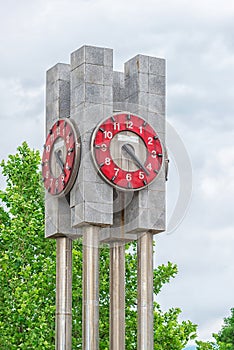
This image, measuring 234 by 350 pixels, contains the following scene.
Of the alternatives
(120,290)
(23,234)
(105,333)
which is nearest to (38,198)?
(23,234)

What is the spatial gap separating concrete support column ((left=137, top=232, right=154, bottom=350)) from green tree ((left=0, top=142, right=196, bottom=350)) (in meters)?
6.71

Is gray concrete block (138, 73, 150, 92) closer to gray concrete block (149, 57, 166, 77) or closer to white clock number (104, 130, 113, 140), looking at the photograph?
gray concrete block (149, 57, 166, 77)

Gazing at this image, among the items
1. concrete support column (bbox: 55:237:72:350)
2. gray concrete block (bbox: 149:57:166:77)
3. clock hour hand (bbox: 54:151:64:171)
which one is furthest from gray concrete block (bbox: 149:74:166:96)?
concrete support column (bbox: 55:237:72:350)

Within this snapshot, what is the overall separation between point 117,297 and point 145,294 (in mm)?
864

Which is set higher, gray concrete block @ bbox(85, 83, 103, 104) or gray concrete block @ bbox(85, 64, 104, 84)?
gray concrete block @ bbox(85, 64, 104, 84)

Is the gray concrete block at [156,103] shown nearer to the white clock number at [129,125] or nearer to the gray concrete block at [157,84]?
the gray concrete block at [157,84]

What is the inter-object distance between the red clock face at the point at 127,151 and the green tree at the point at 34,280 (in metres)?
7.39

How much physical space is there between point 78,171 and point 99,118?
0.80 metres

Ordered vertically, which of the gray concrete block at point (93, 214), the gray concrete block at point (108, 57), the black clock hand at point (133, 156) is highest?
the gray concrete block at point (108, 57)

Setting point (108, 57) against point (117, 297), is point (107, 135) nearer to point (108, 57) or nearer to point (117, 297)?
point (108, 57)

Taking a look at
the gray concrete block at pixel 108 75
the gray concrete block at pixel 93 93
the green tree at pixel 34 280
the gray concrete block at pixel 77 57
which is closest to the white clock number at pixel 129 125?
the gray concrete block at pixel 93 93

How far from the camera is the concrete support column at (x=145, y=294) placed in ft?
51.1

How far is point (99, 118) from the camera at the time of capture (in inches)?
613

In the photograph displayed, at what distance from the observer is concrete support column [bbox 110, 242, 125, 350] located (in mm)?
16391
